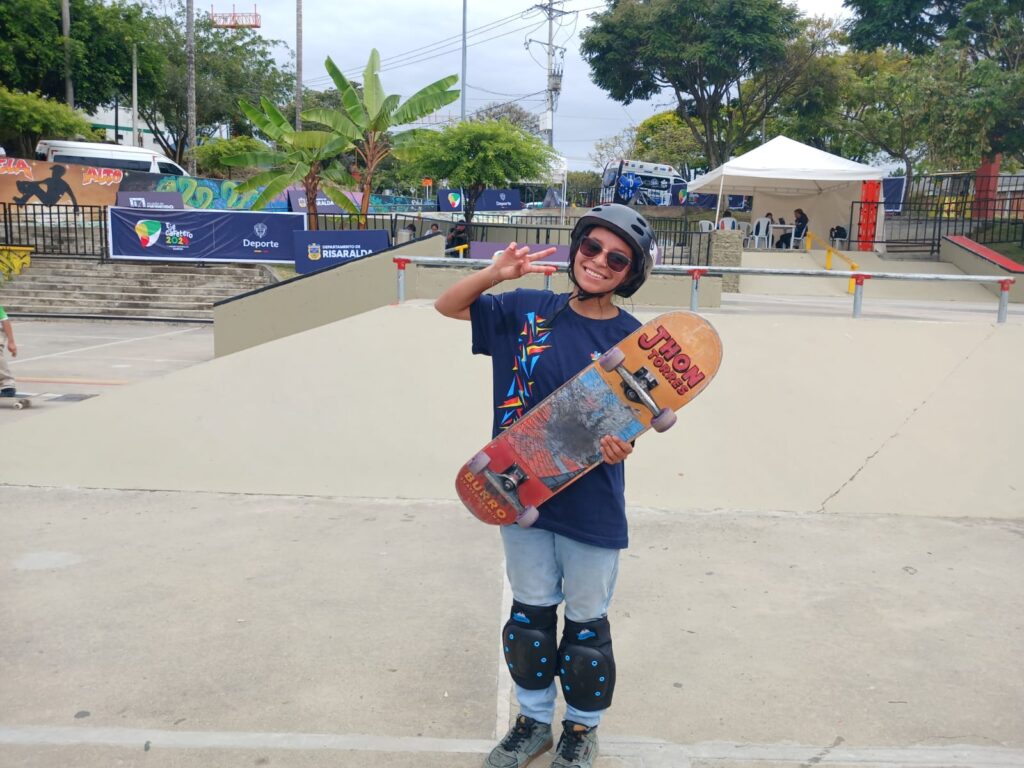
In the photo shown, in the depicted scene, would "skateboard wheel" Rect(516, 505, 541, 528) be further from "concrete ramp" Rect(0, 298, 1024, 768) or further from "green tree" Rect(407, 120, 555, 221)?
"green tree" Rect(407, 120, 555, 221)

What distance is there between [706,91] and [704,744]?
119 ft

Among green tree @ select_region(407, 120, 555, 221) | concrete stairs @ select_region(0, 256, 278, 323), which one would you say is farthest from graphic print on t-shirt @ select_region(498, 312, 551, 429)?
green tree @ select_region(407, 120, 555, 221)

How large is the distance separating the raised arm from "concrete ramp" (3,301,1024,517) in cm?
300

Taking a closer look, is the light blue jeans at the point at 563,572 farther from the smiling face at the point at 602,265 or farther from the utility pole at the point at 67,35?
the utility pole at the point at 67,35

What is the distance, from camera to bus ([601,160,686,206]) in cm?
3219

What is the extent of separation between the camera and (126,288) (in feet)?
63.8

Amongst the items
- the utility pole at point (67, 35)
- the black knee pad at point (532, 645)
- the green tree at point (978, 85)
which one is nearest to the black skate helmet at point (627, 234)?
the black knee pad at point (532, 645)

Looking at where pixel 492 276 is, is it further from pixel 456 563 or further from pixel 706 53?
pixel 706 53

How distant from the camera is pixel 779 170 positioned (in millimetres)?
16688

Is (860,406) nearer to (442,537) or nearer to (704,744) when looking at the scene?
(442,537)

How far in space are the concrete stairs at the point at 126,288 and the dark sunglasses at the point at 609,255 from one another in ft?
55.8

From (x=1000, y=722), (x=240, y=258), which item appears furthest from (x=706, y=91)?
(x=1000, y=722)

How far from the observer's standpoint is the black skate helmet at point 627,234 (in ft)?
8.09

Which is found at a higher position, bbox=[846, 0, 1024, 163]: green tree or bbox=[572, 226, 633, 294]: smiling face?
bbox=[846, 0, 1024, 163]: green tree
